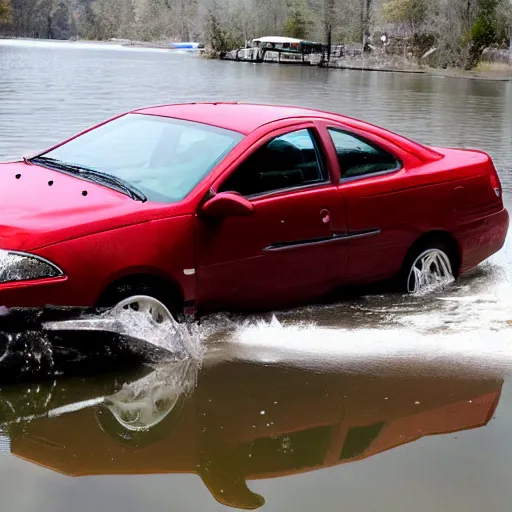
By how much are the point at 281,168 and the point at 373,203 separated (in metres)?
0.75

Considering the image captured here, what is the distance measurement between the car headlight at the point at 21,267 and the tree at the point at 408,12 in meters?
89.6

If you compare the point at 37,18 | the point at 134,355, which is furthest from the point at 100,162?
the point at 37,18

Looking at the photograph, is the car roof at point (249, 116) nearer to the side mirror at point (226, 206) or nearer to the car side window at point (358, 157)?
the car side window at point (358, 157)

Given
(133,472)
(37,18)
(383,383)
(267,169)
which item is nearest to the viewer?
(133,472)

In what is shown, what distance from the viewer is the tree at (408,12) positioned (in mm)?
92000

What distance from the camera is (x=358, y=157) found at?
5930 millimetres

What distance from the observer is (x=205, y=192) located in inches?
199

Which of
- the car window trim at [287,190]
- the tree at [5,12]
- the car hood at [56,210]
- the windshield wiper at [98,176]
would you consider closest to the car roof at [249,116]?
the car window trim at [287,190]

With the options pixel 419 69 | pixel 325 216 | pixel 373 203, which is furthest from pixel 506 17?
pixel 325 216

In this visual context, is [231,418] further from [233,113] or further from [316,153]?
[233,113]

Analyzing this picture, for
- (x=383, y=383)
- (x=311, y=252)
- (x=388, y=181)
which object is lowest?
(x=383, y=383)

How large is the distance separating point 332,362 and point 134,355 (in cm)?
113

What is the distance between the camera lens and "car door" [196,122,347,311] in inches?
201

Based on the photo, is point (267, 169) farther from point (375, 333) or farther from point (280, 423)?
point (280, 423)
